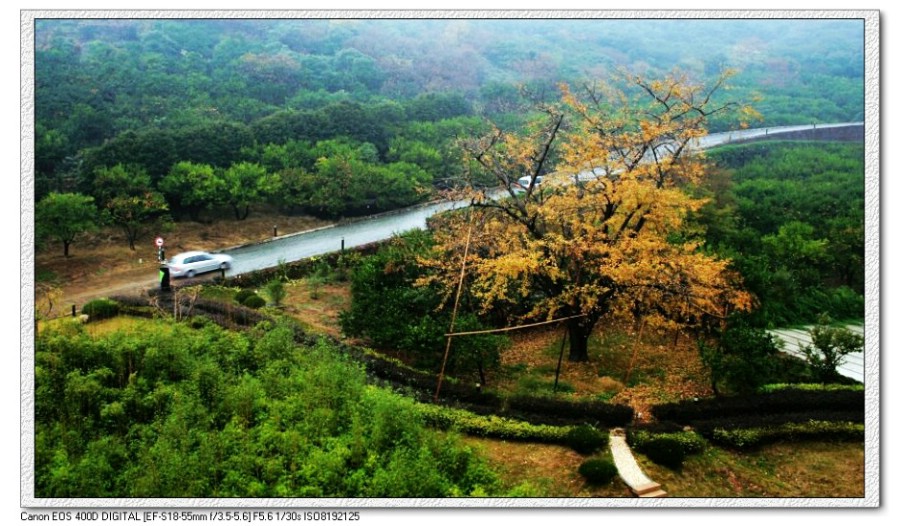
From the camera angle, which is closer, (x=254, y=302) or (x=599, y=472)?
(x=599, y=472)

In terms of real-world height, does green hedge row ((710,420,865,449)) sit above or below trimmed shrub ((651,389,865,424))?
below

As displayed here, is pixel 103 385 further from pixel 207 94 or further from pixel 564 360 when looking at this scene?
pixel 207 94

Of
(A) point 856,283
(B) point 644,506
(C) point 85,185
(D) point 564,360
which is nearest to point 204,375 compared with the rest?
(B) point 644,506

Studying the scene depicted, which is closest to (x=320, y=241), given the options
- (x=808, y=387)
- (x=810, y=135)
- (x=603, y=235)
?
(x=603, y=235)

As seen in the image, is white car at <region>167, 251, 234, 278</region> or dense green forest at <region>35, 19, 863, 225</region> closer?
white car at <region>167, 251, 234, 278</region>

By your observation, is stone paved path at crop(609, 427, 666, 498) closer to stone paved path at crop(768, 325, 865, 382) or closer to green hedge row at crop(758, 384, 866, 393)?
green hedge row at crop(758, 384, 866, 393)

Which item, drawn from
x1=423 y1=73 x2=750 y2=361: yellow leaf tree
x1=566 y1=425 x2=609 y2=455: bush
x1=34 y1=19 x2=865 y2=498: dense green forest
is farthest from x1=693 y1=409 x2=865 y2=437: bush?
x1=423 y1=73 x2=750 y2=361: yellow leaf tree

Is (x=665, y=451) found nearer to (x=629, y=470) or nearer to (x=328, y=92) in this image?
(x=629, y=470)

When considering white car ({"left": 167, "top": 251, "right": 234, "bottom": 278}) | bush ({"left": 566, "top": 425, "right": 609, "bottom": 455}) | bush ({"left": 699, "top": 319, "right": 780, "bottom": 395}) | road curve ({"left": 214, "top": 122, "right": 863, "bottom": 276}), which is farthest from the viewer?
road curve ({"left": 214, "top": 122, "right": 863, "bottom": 276})
